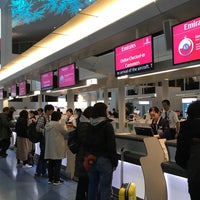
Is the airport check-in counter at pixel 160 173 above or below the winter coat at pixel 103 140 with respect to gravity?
below

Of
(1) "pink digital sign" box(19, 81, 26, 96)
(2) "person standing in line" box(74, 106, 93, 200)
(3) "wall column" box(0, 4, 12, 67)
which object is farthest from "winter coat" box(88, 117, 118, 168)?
(3) "wall column" box(0, 4, 12, 67)

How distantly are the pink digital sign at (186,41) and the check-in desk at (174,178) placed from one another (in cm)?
119

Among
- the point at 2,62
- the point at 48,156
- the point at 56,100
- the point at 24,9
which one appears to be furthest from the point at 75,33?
the point at 56,100

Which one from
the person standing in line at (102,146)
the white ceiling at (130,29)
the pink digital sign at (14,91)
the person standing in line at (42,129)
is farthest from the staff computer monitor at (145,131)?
the pink digital sign at (14,91)

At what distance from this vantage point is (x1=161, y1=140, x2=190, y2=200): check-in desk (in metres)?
3.48

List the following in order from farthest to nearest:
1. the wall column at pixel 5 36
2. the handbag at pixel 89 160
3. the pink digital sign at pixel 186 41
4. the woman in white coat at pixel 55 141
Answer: the wall column at pixel 5 36, the woman in white coat at pixel 55 141, the pink digital sign at pixel 186 41, the handbag at pixel 89 160

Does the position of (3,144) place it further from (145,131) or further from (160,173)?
(160,173)

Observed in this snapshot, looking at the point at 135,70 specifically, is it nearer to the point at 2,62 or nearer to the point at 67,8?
the point at 2,62

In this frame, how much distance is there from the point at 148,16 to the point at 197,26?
92cm

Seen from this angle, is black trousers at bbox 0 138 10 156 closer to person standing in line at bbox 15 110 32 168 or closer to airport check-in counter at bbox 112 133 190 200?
person standing in line at bbox 15 110 32 168

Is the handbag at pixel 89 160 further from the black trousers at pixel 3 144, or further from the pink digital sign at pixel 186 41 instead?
the black trousers at pixel 3 144

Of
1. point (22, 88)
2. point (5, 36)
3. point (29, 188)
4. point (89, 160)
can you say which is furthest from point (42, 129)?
point (5, 36)

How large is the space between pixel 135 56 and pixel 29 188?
2.91 meters

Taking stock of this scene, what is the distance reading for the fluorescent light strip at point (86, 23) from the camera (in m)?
4.71
